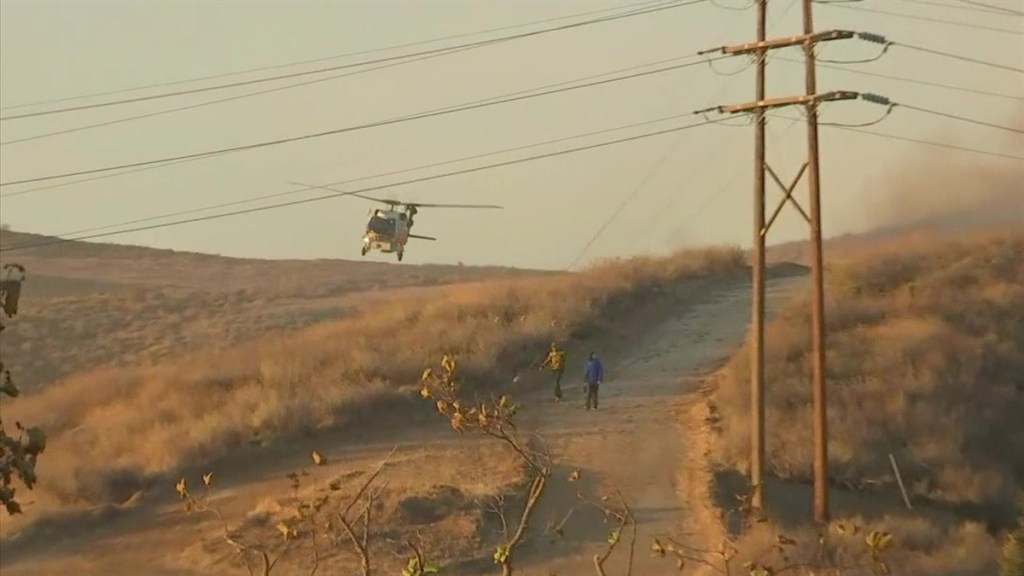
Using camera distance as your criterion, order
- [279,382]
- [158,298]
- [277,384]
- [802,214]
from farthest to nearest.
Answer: [158,298]
[279,382]
[277,384]
[802,214]

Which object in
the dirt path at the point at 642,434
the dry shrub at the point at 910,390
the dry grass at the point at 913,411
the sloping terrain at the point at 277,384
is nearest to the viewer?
the dirt path at the point at 642,434

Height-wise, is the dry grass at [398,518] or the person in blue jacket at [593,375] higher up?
the person in blue jacket at [593,375]

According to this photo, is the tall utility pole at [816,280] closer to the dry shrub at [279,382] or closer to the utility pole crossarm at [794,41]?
the utility pole crossarm at [794,41]

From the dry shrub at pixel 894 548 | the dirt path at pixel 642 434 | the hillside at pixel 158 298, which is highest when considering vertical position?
the hillside at pixel 158 298

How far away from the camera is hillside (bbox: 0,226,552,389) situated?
189 feet

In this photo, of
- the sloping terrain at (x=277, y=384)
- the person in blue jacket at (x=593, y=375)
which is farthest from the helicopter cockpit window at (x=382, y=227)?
the person in blue jacket at (x=593, y=375)

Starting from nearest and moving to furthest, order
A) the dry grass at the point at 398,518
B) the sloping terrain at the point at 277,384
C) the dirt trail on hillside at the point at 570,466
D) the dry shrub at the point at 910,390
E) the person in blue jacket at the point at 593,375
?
the dry grass at the point at 398,518 → the dirt trail on hillside at the point at 570,466 → the dry shrub at the point at 910,390 → the sloping terrain at the point at 277,384 → the person in blue jacket at the point at 593,375

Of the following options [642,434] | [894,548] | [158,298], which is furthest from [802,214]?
[158,298]

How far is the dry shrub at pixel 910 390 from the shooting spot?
32.4 metres

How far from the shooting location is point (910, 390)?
121ft

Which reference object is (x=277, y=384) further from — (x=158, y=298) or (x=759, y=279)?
(x=158, y=298)

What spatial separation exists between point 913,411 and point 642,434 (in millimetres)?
6344

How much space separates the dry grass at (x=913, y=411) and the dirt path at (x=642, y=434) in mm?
1453

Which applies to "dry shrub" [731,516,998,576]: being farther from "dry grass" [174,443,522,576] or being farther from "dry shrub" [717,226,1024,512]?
"dry grass" [174,443,522,576]
